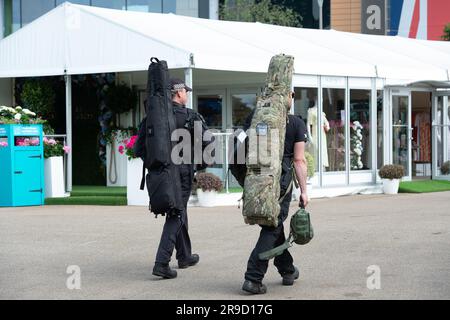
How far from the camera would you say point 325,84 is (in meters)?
18.6

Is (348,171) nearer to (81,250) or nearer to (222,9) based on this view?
(81,250)

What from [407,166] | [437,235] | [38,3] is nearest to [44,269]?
[437,235]

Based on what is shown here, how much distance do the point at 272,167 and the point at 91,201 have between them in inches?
386

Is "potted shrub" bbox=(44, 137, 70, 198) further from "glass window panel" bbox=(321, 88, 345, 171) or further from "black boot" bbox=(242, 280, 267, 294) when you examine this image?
"black boot" bbox=(242, 280, 267, 294)

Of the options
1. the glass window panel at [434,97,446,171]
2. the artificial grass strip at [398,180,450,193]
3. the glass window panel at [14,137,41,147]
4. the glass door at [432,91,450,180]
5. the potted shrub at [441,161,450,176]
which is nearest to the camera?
the glass window panel at [14,137,41,147]

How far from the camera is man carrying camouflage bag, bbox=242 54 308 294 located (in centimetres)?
756

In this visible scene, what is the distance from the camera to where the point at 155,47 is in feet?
52.5

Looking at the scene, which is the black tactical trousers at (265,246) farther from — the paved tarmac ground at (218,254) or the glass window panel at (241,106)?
the glass window panel at (241,106)

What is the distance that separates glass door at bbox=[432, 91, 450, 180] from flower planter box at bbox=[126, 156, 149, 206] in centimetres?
891

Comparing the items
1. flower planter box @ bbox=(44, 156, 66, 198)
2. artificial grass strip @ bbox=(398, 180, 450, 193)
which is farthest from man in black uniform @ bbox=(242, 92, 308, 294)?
artificial grass strip @ bbox=(398, 180, 450, 193)

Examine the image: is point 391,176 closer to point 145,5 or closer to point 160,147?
point 160,147

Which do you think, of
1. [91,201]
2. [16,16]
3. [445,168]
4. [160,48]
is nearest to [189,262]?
[160,48]

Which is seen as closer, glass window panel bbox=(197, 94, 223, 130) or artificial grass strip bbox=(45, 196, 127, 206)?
artificial grass strip bbox=(45, 196, 127, 206)

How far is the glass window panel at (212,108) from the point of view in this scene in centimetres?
2053
